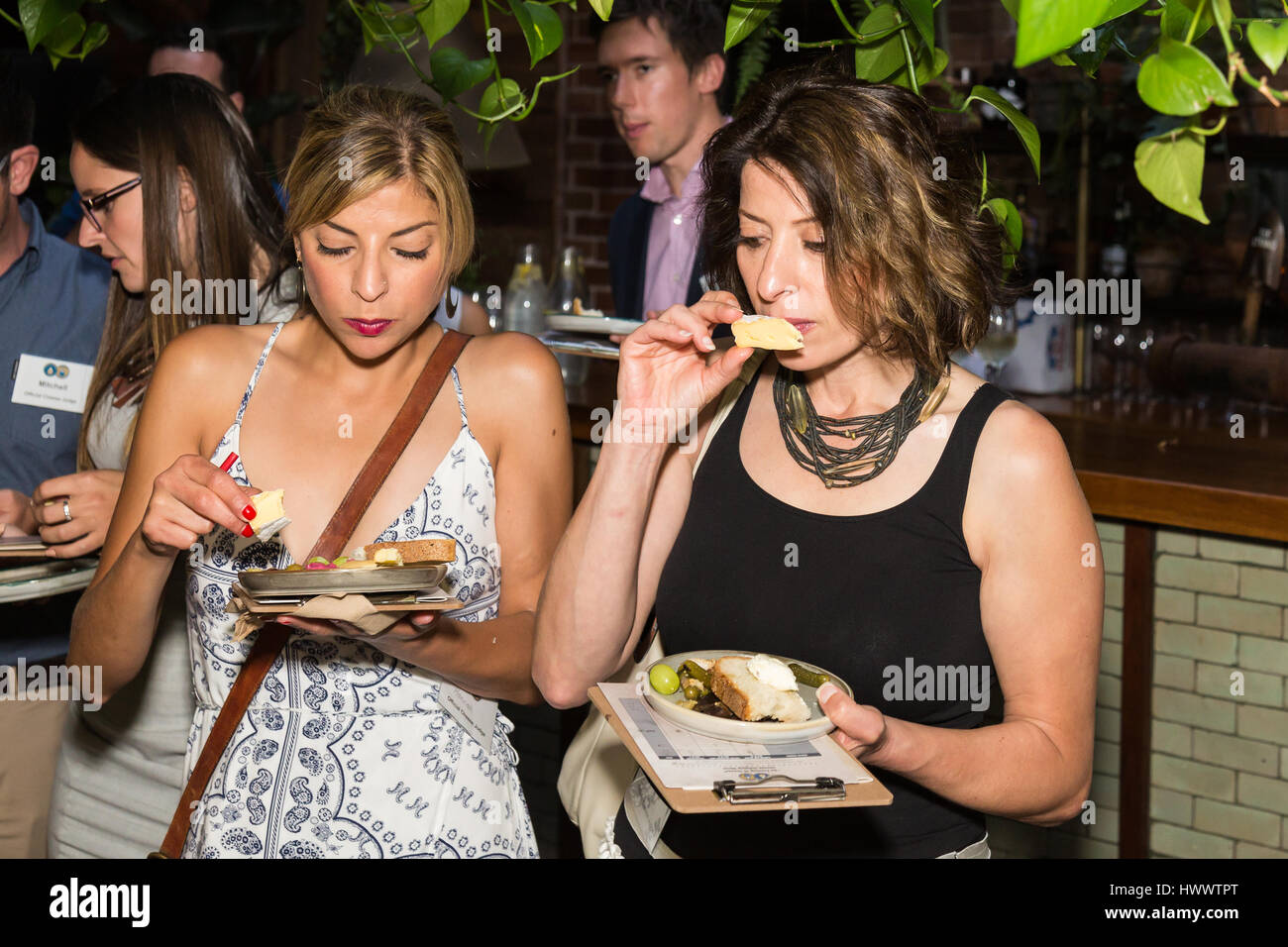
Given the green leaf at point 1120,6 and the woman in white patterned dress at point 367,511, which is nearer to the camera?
the green leaf at point 1120,6

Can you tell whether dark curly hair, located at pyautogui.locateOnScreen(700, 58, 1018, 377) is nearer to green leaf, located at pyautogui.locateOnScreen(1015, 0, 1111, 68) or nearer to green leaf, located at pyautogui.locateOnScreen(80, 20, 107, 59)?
green leaf, located at pyautogui.locateOnScreen(1015, 0, 1111, 68)

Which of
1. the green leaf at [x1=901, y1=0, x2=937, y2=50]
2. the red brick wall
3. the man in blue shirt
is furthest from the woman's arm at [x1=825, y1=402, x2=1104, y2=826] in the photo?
the red brick wall

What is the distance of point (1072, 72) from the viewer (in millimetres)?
3943

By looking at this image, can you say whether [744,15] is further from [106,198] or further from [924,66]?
[106,198]

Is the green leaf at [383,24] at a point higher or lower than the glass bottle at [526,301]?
higher

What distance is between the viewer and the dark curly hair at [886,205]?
4.81ft

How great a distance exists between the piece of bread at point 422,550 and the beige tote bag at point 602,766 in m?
0.28

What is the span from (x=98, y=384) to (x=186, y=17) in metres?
3.61

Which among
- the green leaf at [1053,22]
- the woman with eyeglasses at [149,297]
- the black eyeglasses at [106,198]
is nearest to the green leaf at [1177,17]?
the green leaf at [1053,22]

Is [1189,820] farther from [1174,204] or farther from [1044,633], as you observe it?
[1174,204]

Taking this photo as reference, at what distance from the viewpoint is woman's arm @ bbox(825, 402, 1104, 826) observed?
1392mm

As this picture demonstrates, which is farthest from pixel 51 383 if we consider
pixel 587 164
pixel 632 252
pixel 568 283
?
pixel 587 164

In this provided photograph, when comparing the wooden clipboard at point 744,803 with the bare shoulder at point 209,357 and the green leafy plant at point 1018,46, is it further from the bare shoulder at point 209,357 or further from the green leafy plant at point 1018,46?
the bare shoulder at point 209,357
